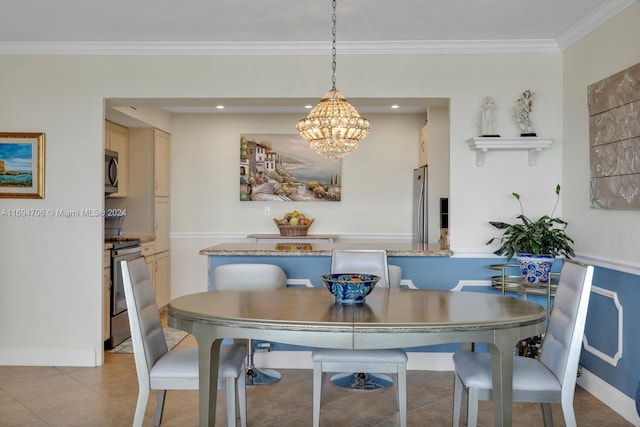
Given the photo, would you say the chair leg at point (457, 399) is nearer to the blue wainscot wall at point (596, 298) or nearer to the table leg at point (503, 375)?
the table leg at point (503, 375)

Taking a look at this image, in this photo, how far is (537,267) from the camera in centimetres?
378

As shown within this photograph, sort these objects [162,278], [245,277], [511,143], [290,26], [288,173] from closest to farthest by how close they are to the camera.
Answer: [245,277] < [290,26] < [511,143] < [162,278] < [288,173]

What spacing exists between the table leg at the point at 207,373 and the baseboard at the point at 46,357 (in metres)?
2.15

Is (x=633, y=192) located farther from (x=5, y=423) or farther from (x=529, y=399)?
(x=5, y=423)

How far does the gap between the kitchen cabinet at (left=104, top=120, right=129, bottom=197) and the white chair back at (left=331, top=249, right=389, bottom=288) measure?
123 inches

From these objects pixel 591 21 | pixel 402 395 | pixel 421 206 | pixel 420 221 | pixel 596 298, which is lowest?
pixel 402 395

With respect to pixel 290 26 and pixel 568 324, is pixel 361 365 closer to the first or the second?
pixel 568 324

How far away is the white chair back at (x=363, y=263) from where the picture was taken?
3.54 metres

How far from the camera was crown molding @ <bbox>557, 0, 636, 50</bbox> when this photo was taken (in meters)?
3.34

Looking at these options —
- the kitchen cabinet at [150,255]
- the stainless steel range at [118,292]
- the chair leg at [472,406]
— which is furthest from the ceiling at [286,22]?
the chair leg at [472,406]

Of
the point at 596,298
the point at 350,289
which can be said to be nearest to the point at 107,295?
the point at 350,289

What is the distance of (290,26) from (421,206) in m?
2.70

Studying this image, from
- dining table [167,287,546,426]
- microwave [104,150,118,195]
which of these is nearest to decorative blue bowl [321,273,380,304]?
dining table [167,287,546,426]

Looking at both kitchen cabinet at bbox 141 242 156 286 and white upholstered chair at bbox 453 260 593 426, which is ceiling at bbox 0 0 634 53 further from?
kitchen cabinet at bbox 141 242 156 286
